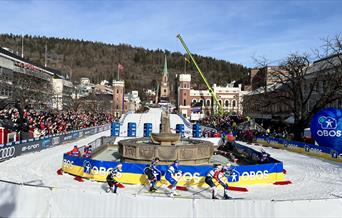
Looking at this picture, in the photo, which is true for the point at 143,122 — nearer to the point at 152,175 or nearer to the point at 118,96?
the point at 118,96

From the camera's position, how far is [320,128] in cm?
2888

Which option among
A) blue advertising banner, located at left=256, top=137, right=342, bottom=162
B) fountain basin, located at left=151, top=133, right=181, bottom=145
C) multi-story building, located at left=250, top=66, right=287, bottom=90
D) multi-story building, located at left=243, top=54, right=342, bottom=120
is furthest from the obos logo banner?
fountain basin, located at left=151, top=133, right=181, bottom=145

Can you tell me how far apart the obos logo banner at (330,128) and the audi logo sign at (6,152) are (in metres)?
26.3

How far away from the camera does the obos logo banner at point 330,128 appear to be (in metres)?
27.5

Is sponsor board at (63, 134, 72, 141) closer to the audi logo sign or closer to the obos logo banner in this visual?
the audi logo sign

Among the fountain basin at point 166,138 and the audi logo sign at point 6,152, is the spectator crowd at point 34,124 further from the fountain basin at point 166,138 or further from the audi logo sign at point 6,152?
the fountain basin at point 166,138

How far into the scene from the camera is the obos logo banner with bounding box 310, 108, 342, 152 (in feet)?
90.2

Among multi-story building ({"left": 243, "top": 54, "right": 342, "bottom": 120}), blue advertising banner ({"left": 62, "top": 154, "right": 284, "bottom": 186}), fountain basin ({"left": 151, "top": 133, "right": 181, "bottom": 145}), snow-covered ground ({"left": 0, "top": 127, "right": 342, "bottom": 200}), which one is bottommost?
snow-covered ground ({"left": 0, "top": 127, "right": 342, "bottom": 200})

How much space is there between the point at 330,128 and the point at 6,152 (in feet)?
88.0

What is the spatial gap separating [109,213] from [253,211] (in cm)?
493

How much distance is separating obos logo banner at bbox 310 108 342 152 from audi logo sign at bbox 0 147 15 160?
26346 mm

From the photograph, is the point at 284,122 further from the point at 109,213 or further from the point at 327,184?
the point at 109,213

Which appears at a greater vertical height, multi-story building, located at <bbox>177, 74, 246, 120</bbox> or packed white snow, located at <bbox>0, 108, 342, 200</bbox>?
multi-story building, located at <bbox>177, 74, 246, 120</bbox>

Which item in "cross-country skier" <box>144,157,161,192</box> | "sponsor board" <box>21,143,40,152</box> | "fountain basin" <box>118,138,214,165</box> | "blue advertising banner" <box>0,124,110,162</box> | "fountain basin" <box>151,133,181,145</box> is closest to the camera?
"cross-country skier" <box>144,157,161,192</box>
